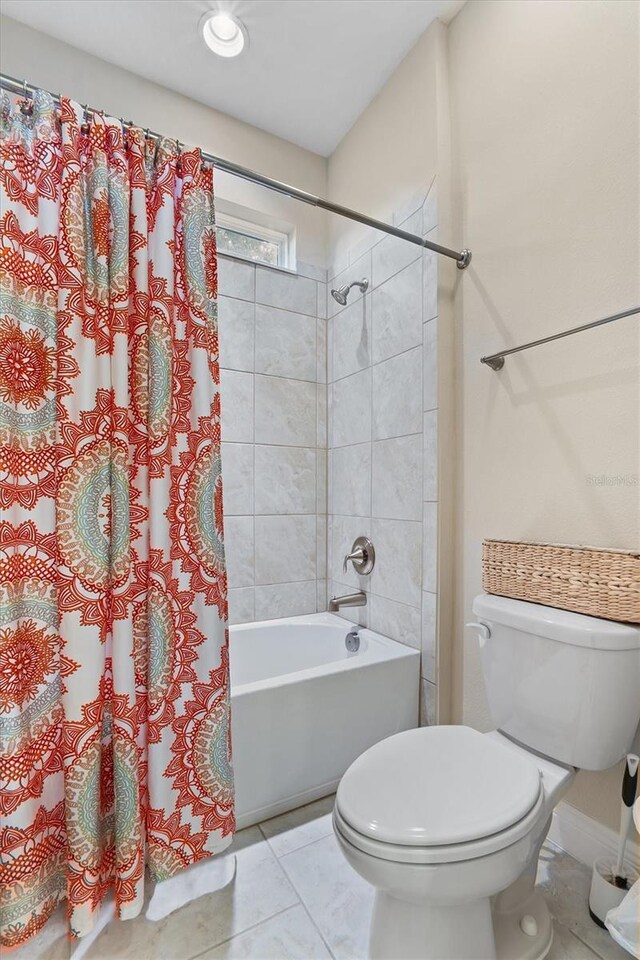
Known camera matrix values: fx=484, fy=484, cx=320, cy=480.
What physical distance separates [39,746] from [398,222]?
84.5 inches

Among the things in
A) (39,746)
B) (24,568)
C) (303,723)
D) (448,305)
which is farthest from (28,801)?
(448,305)

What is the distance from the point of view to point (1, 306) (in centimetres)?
106

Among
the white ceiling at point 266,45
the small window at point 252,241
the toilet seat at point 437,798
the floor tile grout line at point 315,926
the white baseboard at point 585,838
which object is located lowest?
the floor tile grout line at point 315,926

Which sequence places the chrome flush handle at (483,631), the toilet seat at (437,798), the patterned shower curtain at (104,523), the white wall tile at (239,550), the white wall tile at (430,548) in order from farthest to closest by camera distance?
1. the white wall tile at (239,550)
2. the white wall tile at (430,548)
3. the chrome flush handle at (483,631)
4. the patterned shower curtain at (104,523)
5. the toilet seat at (437,798)

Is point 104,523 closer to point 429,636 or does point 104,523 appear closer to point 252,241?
point 429,636

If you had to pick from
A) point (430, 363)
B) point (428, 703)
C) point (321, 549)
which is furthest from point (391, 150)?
point (428, 703)

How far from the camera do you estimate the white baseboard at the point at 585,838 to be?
124cm

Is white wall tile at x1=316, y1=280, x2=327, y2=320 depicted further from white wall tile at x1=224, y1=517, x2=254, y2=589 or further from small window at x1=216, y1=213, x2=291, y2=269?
white wall tile at x1=224, y1=517, x2=254, y2=589

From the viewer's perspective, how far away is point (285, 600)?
2342mm

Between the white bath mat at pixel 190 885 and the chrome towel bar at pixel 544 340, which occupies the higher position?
the chrome towel bar at pixel 544 340

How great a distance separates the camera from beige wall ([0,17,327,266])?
1.84 meters

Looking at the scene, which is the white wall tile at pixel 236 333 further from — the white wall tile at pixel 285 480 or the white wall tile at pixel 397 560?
the white wall tile at pixel 397 560

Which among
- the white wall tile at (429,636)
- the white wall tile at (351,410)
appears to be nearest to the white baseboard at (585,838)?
the white wall tile at (429,636)

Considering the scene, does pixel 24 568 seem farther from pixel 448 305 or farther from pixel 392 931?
pixel 448 305
